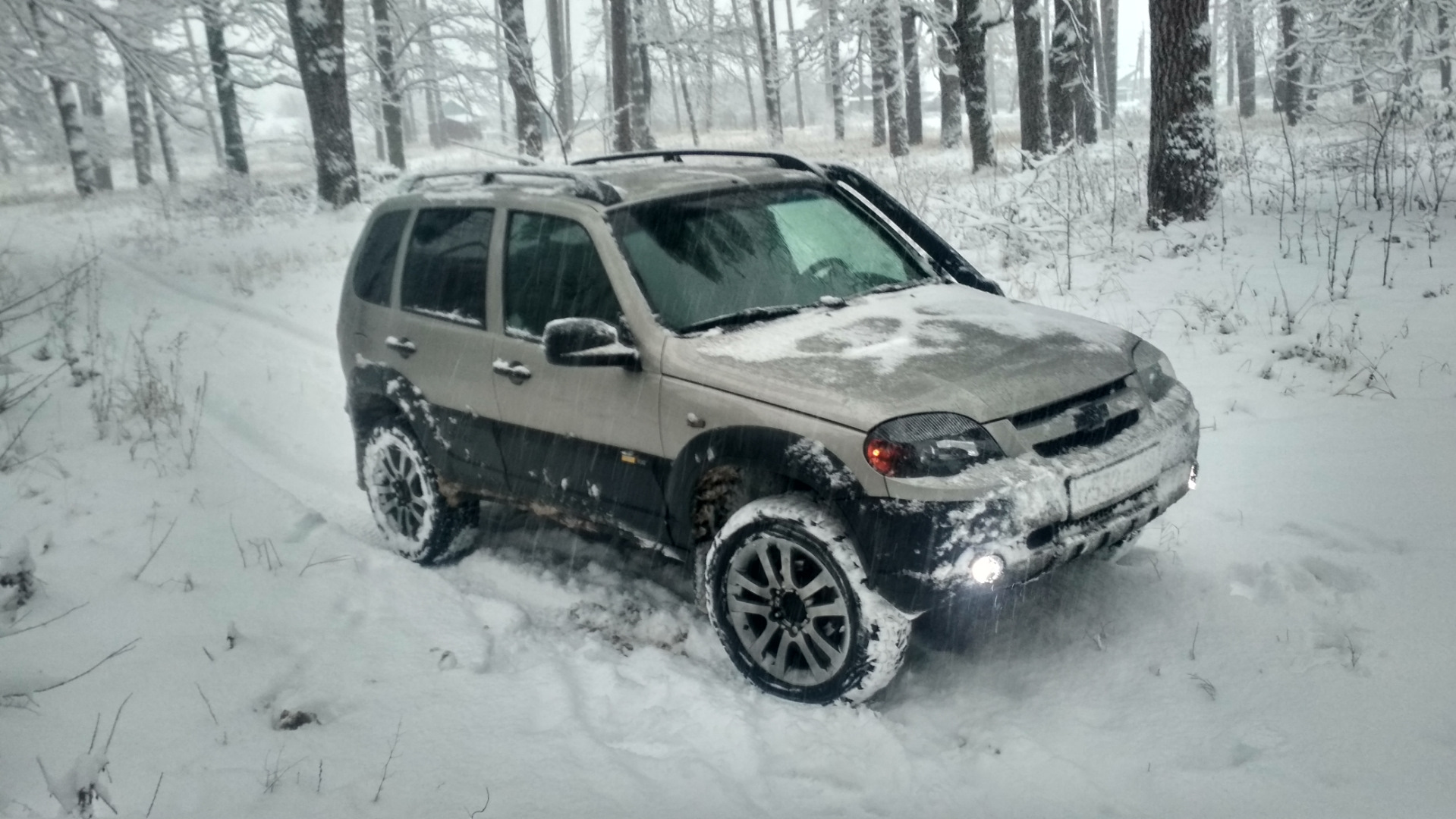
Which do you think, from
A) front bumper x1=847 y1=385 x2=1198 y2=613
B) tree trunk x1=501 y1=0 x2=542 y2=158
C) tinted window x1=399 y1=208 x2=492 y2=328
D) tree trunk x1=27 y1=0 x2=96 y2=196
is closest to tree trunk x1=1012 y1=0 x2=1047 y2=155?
tree trunk x1=501 y1=0 x2=542 y2=158

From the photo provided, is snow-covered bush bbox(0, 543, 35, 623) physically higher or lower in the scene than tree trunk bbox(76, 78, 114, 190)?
lower

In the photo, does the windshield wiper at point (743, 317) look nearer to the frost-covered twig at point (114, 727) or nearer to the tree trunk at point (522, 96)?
the frost-covered twig at point (114, 727)

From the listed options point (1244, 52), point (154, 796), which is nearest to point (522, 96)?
point (154, 796)

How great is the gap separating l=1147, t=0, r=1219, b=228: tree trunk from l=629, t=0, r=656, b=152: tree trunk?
14538 millimetres

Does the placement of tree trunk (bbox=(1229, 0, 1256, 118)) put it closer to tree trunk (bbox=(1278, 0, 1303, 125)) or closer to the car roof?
tree trunk (bbox=(1278, 0, 1303, 125))

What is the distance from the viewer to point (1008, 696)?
11.7 ft

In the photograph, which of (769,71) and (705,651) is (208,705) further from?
(769,71)

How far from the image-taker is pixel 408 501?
520cm

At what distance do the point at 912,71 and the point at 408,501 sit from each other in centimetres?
2303

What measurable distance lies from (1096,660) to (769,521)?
4.62 feet

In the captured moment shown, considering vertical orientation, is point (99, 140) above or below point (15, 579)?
above

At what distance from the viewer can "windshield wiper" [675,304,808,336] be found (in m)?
3.82

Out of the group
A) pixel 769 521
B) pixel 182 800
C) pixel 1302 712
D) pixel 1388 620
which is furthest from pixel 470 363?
pixel 1388 620

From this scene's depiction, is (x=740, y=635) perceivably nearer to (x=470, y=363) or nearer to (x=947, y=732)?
(x=947, y=732)
